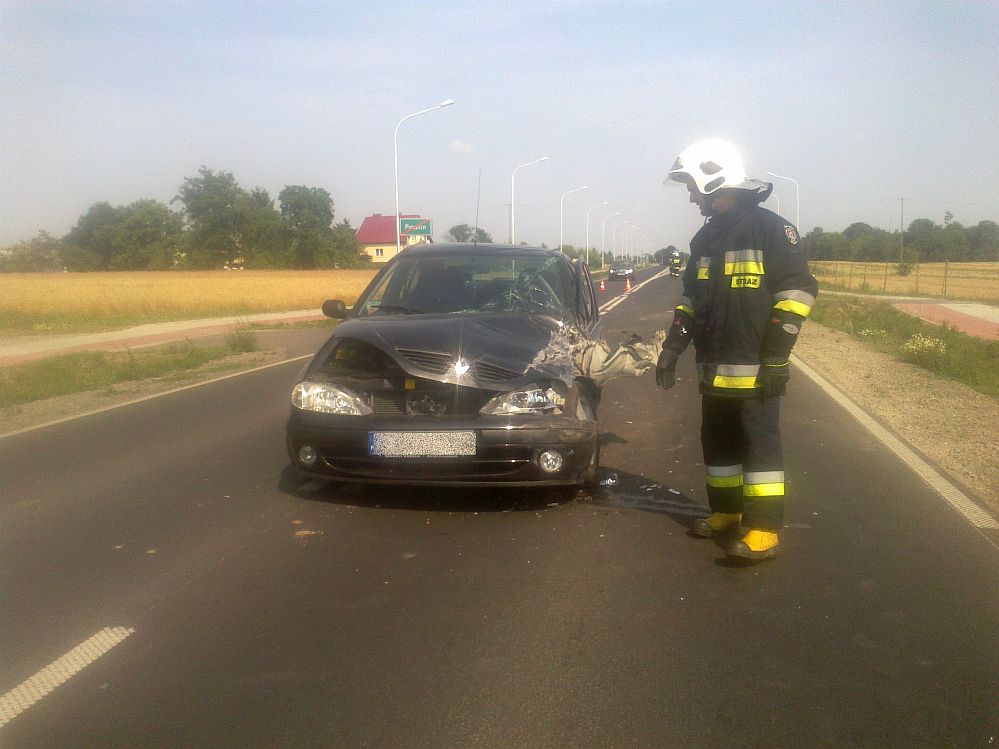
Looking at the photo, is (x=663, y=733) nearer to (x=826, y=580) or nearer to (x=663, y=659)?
(x=663, y=659)

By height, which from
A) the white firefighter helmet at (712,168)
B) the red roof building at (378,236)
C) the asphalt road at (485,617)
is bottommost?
the asphalt road at (485,617)

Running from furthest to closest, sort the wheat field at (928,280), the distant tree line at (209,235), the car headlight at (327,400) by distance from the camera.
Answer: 1. the distant tree line at (209,235)
2. the wheat field at (928,280)
3. the car headlight at (327,400)

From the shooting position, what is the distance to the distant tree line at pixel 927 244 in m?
78.2

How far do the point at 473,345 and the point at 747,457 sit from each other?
1844 mm

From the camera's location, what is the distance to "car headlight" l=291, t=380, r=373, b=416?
17.5ft

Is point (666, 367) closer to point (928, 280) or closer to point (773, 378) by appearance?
point (773, 378)

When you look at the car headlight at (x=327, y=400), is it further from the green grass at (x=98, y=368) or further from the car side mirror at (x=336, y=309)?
the green grass at (x=98, y=368)

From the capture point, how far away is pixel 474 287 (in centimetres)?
684

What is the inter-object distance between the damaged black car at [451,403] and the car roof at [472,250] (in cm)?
111

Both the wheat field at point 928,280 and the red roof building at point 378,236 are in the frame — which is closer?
the wheat field at point 928,280

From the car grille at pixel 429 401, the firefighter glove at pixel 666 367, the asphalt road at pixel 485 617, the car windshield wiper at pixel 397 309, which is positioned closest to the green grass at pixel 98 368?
the asphalt road at pixel 485 617

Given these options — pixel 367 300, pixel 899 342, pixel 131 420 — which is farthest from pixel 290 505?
pixel 899 342

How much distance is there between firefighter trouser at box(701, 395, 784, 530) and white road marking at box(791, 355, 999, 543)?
4.56 feet

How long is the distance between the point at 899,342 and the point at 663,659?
1595cm
